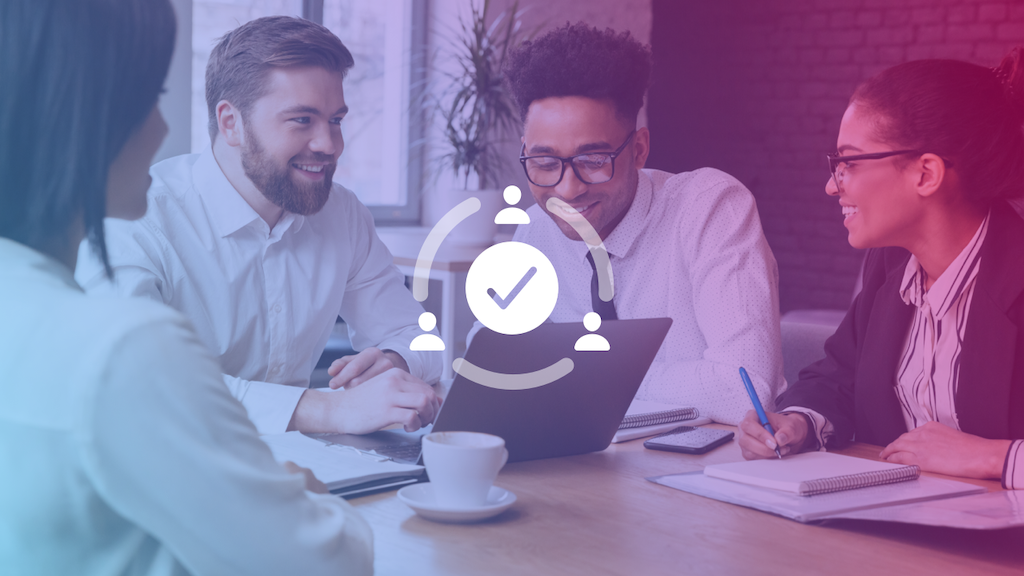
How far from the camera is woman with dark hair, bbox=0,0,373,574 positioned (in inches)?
19.9

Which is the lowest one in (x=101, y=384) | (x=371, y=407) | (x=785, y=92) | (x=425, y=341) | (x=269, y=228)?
(x=425, y=341)

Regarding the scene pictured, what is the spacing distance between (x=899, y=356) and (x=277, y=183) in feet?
4.16

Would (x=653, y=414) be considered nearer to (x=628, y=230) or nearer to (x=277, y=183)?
(x=628, y=230)

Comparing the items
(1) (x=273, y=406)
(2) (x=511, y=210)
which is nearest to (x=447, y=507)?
(1) (x=273, y=406)

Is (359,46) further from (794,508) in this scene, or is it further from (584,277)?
(794,508)

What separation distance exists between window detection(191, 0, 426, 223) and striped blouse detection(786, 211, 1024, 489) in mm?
3085

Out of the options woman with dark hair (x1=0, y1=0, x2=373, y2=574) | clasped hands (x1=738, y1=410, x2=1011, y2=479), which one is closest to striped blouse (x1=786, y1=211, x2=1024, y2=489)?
clasped hands (x1=738, y1=410, x2=1011, y2=479)

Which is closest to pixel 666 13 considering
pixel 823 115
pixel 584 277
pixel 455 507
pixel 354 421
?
pixel 823 115

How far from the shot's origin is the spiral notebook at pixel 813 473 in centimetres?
100

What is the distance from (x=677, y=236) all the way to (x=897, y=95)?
587mm

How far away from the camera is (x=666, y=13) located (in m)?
4.79

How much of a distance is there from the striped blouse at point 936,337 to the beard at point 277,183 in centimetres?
120

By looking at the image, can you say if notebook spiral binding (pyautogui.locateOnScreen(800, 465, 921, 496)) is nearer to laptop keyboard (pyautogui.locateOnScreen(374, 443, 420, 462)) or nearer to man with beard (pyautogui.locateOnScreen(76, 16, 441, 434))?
laptop keyboard (pyautogui.locateOnScreen(374, 443, 420, 462))

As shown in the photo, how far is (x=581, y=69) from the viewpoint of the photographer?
192 cm
